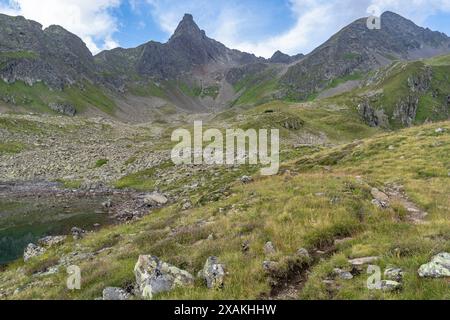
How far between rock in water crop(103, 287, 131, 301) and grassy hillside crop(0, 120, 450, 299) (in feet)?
2.46

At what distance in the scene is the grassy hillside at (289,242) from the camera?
12430 millimetres

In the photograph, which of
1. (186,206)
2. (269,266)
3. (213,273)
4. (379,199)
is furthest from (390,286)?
(186,206)

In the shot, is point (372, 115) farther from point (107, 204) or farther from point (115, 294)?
point (115, 294)

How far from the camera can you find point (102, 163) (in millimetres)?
67188

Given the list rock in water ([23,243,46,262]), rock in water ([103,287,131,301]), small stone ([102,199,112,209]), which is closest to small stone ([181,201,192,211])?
rock in water ([23,243,46,262])

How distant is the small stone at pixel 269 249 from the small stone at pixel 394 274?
4.17 m

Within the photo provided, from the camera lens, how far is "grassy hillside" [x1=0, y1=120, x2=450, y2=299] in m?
12.4

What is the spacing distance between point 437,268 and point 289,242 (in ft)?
18.1

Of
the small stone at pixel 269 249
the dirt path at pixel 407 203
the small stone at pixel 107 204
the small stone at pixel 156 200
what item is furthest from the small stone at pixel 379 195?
the small stone at pixel 107 204

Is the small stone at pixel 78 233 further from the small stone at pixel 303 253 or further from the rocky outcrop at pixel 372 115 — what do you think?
the rocky outcrop at pixel 372 115

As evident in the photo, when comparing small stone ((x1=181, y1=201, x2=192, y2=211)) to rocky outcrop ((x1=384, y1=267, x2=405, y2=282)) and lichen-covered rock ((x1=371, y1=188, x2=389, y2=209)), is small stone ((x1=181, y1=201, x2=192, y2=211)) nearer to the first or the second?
lichen-covered rock ((x1=371, y1=188, x2=389, y2=209))
